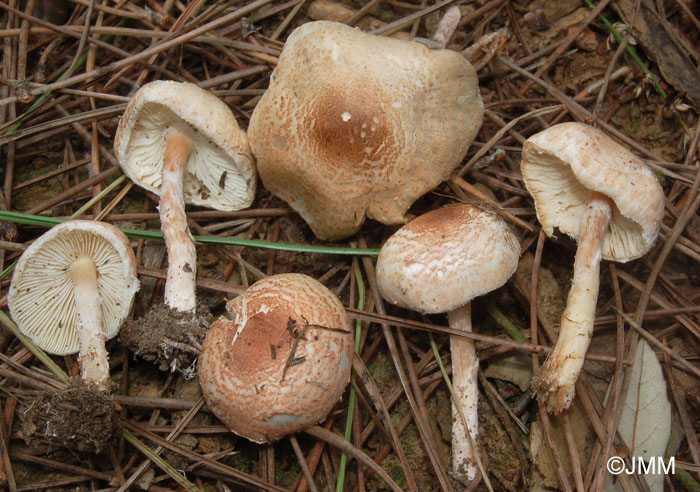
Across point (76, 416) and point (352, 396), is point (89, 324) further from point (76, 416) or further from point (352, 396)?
point (352, 396)

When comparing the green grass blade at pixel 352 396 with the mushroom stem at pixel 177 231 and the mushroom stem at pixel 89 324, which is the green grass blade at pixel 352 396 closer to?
the mushroom stem at pixel 177 231

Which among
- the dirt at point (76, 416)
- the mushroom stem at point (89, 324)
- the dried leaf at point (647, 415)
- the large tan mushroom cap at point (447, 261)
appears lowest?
the dried leaf at point (647, 415)

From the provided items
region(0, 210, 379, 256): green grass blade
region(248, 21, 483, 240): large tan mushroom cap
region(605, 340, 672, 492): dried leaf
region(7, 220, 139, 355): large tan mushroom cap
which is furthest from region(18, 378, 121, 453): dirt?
region(605, 340, 672, 492): dried leaf

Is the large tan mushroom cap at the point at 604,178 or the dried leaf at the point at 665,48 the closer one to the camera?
the large tan mushroom cap at the point at 604,178

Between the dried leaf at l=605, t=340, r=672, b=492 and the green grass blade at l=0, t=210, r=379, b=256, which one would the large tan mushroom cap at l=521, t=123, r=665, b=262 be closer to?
the dried leaf at l=605, t=340, r=672, b=492

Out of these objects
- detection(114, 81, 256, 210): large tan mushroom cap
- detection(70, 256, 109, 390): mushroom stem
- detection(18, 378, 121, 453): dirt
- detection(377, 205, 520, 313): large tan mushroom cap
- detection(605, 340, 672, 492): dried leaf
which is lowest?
detection(605, 340, 672, 492): dried leaf

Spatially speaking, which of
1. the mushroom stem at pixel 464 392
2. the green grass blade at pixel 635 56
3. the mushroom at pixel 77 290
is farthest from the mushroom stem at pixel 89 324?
the green grass blade at pixel 635 56

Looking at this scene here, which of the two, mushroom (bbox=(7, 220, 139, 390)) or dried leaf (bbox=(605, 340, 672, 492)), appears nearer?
dried leaf (bbox=(605, 340, 672, 492))
